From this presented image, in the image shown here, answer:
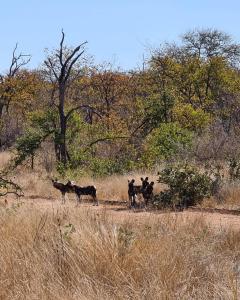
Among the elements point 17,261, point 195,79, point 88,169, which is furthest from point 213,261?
point 195,79

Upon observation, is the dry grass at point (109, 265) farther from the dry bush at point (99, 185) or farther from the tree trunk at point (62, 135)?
the tree trunk at point (62, 135)

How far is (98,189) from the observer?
16.6 meters

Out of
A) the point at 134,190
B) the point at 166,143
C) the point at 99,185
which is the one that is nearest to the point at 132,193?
the point at 134,190

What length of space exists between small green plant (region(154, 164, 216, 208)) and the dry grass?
22.1 ft

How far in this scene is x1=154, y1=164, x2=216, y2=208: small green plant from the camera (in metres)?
13.4

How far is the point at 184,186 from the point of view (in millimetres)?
13625

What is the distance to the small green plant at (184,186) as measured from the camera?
13.4m

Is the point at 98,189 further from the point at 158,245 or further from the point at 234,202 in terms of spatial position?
the point at 158,245

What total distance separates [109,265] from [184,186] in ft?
28.2

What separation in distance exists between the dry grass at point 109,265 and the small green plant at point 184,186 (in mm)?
6744

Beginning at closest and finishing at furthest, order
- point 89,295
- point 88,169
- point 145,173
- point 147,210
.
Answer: point 89,295 → point 147,210 → point 145,173 → point 88,169

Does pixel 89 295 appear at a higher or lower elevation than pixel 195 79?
lower

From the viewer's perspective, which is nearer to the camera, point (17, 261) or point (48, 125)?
point (17, 261)

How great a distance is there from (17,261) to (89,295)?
1.20 m
